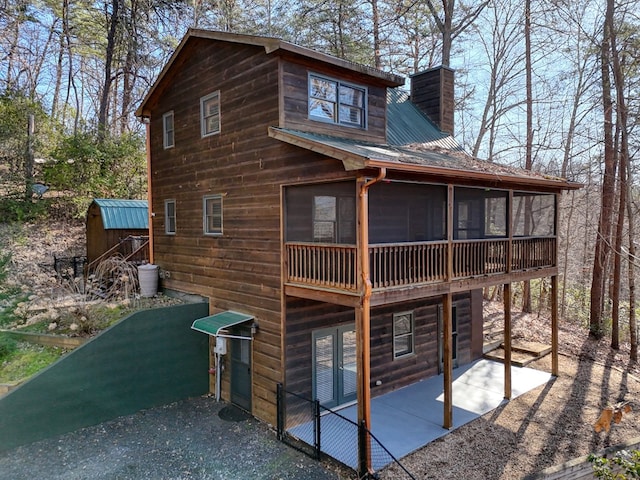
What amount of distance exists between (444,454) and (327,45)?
17986 millimetres

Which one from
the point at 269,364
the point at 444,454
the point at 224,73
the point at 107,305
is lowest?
the point at 444,454

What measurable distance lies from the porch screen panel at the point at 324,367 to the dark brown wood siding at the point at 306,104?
13.7 feet

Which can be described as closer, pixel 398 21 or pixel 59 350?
pixel 59 350

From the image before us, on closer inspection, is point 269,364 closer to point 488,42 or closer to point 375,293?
point 375,293

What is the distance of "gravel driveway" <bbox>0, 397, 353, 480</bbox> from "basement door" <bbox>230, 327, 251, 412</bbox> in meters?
0.48

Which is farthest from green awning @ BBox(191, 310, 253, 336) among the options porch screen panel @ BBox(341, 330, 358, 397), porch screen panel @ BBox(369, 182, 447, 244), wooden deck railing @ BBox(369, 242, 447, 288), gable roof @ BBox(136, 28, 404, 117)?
gable roof @ BBox(136, 28, 404, 117)

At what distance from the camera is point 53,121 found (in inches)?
709

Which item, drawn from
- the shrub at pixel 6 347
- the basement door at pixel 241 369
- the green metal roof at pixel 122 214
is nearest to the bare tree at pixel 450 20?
the green metal roof at pixel 122 214

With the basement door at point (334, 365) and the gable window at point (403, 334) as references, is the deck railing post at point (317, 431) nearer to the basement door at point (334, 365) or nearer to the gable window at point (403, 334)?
the basement door at point (334, 365)

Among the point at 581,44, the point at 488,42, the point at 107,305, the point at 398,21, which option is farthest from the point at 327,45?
the point at 107,305

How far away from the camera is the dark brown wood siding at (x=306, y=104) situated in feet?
26.0

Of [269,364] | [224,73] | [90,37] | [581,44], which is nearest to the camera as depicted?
[269,364]

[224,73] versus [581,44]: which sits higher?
[581,44]

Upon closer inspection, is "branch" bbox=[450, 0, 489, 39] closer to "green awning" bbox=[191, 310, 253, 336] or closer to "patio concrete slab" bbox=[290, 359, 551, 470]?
"patio concrete slab" bbox=[290, 359, 551, 470]
